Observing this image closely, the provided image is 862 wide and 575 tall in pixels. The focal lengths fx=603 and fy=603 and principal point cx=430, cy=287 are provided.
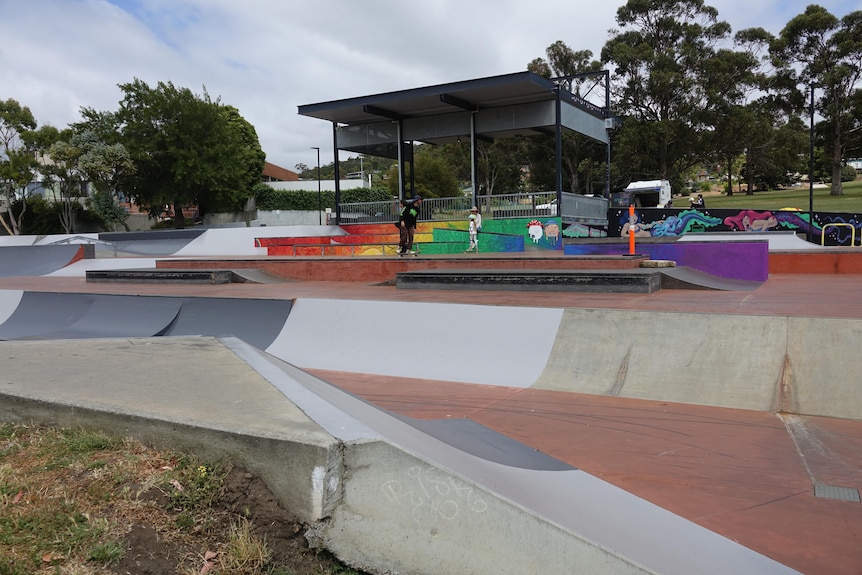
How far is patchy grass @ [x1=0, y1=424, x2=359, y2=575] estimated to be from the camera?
8.32 feet

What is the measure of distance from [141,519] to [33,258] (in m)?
24.6

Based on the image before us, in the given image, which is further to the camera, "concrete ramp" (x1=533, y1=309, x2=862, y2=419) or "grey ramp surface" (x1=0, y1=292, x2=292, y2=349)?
"grey ramp surface" (x1=0, y1=292, x2=292, y2=349)

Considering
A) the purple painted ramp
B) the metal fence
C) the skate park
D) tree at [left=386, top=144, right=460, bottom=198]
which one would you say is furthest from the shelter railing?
tree at [left=386, top=144, right=460, bottom=198]

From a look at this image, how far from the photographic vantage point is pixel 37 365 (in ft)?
15.1

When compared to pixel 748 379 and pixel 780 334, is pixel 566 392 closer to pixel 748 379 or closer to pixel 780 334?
pixel 748 379

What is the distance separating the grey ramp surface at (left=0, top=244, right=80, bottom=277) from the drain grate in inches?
955

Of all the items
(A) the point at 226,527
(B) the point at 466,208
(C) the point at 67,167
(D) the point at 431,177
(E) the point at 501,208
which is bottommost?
(A) the point at 226,527

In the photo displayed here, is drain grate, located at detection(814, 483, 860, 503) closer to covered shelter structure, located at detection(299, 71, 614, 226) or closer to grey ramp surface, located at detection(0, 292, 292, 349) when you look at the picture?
grey ramp surface, located at detection(0, 292, 292, 349)

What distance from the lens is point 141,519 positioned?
8.99 feet

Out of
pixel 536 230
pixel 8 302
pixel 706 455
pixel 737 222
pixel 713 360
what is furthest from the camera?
pixel 737 222

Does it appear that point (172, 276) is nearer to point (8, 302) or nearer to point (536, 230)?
point (8, 302)

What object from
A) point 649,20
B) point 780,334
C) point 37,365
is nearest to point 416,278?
point 780,334

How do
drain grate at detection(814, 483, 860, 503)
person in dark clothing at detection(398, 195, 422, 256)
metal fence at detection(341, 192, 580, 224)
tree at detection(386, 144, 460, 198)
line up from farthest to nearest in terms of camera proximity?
tree at detection(386, 144, 460, 198) < metal fence at detection(341, 192, 580, 224) < person in dark clothing at detection(398, 195, 422, 256) < drain grate at detection(814, 483, 860, 503)

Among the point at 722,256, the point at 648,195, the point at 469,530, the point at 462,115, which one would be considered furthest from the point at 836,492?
the point at 648,195
